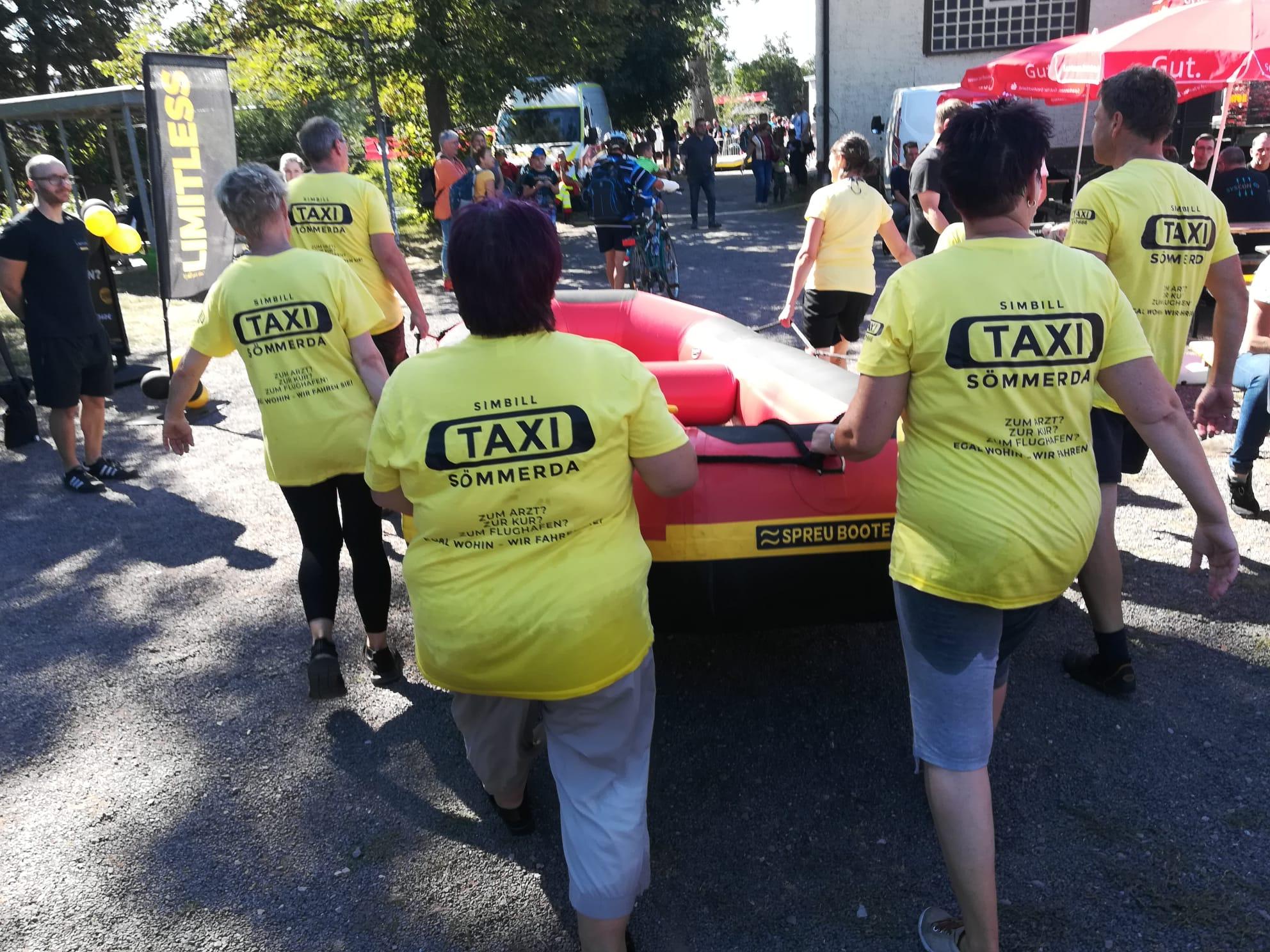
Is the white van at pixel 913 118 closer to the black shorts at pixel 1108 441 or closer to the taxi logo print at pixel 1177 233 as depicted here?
the taxi logo print at pixel 1177 233

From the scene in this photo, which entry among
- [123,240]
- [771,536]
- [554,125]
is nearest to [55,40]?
[554,125]

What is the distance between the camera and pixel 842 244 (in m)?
5.40

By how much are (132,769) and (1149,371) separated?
3.18 m

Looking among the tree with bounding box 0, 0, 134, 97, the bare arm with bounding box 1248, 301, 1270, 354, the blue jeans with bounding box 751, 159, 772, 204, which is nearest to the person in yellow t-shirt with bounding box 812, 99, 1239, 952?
the bare arm with bounding box 1248, 301, 1270, 354

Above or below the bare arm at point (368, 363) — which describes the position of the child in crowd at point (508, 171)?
above

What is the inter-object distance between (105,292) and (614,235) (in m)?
4.60

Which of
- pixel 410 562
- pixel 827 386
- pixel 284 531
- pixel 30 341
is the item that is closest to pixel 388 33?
pixel 30 341

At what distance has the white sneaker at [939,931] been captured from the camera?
7.18ft

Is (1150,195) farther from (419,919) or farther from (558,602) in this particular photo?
(419,919)

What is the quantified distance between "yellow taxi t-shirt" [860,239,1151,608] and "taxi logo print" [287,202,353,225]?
3154 mm

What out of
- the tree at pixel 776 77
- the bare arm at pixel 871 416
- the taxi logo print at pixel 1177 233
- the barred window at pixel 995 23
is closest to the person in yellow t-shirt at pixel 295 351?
the bare arm at pixel 871 416

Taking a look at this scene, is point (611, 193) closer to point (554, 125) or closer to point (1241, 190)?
point (1241, 190)

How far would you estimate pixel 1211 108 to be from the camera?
15.8 meters

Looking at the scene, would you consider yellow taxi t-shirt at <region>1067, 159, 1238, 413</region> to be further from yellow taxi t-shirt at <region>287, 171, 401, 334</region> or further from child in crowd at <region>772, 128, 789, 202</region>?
child in crowd at <region>772, 128, 789, 202</region>
